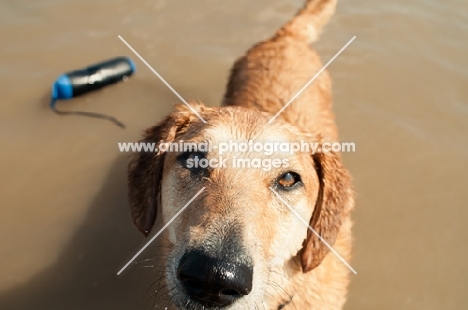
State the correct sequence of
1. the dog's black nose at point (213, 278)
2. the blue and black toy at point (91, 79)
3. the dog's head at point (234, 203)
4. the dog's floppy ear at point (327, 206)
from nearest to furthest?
the dog's black nose at point (213, 278) → the dog's head at point (234, 203) → the dog's floppy ear at point (327, 206) → the blue and black toy at point (91, 79)

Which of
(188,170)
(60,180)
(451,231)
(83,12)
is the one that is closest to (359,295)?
(451,231)

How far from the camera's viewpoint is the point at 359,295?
3951 mm

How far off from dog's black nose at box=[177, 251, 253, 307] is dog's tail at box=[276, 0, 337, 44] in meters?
3.55

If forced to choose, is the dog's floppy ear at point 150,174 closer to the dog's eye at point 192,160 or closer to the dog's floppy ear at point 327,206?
the dog's eye at point 192,160

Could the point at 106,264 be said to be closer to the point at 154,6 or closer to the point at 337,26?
the point at 154,6

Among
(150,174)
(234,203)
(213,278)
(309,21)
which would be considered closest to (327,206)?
(234,203)

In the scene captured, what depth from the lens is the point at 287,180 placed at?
9.69 feet

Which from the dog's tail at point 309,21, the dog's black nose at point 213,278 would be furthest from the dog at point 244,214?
the dog's tail at point 309,21

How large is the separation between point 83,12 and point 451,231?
557 centimetres

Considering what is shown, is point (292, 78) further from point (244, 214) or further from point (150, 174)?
point (244, 214)

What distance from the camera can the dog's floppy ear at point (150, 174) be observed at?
3.28 meters

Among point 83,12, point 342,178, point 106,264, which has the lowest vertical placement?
point 106,264

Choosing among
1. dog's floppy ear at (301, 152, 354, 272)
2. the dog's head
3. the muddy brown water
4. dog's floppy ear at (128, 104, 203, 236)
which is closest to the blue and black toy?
the muddy brown water

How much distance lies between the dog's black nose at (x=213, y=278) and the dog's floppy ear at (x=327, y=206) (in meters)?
1.04
